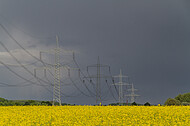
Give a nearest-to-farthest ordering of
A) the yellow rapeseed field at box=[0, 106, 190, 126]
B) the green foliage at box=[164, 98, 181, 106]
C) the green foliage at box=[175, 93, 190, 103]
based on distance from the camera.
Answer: the yellow rapeseed field at box=[0, 106, 190, 126] → the green foliage at box=[164, 98, 181, 106] → the green foliage at box=[175, 93, 190, 103]

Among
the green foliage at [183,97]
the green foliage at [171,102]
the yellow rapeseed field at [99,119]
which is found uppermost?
the green foliage at [183,97]

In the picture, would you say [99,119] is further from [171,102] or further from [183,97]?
[183,97]

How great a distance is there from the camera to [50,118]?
623 inches

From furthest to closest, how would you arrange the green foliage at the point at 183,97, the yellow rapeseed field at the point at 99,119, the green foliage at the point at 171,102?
the green foliage at the point at 183,97
the green foliage at the point at 171,102
the yellow rapeseed field at the point at 99,119

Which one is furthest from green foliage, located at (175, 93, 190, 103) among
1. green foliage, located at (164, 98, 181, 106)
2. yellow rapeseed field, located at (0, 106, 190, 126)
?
yellow rapeseed field, located at (0, 106, 190, 126)

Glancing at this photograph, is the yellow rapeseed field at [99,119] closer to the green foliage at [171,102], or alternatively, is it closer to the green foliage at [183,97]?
the green foliage at [171,102]

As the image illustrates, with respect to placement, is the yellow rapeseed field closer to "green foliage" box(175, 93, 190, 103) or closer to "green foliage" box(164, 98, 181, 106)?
"green foliage" box(164, 98, 181, 106)

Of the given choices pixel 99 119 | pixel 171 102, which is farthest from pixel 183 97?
pixel 99 119

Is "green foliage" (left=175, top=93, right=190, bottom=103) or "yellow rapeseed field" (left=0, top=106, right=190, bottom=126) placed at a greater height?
"green foliage" (left=175, top=93, right=190, bottom=103)

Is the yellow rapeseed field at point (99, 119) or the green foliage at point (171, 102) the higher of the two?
the green foliage at point (171, 102)

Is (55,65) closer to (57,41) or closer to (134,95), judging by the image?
(57,41)

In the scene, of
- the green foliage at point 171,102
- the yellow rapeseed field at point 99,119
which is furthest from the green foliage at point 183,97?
the yellow rapeseed field at point 99,119

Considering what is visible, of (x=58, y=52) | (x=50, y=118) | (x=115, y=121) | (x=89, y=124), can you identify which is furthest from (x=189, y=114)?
(x=58, y=52)

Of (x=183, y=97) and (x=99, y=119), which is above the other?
(x=183, y=97)
